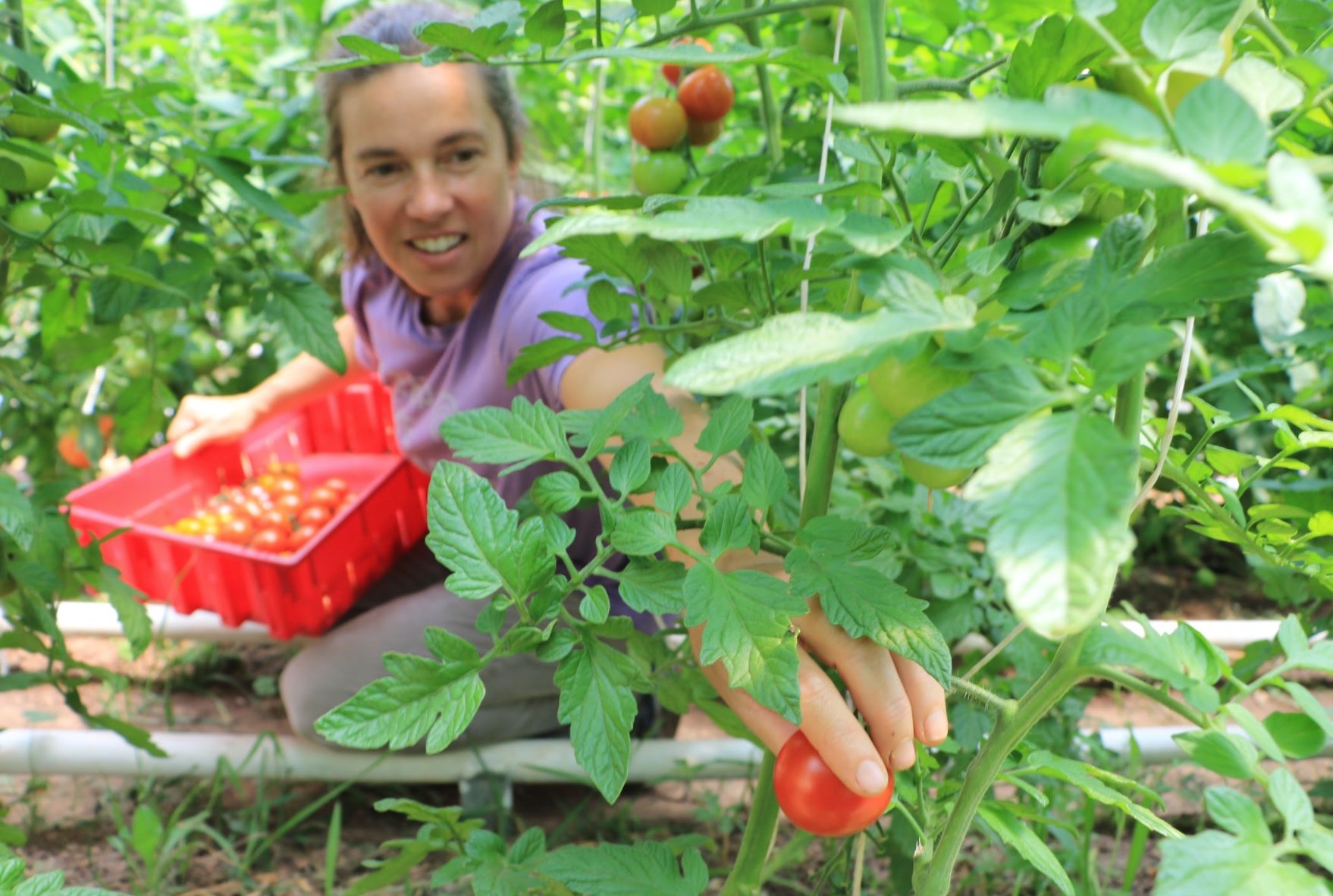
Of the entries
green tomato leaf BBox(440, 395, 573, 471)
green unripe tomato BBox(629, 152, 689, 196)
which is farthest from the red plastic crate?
green tomato leaf BBox(440, 395, 573, 471)

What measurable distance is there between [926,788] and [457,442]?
445 millimetres

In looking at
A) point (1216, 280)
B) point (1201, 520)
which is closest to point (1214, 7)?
point (1216, 280)

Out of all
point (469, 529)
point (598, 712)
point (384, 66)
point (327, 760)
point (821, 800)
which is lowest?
point (327, 760)

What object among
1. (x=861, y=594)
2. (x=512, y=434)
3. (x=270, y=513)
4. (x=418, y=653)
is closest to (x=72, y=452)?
(x=270, y=513)

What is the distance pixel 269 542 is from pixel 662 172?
101 centimetres

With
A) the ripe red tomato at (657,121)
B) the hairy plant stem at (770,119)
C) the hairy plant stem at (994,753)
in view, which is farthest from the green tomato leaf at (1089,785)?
the ripe red tomato at (657,121)

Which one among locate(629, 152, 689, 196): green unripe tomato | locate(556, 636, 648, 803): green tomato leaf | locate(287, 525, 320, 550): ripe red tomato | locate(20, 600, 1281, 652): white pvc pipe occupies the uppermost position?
locate(629, 152, 689, 196): green unripe tomato

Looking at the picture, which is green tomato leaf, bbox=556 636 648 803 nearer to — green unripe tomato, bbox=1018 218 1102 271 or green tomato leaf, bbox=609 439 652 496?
green tomato leaf, bbox=609 439 652 496

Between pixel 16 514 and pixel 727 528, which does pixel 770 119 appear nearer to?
pixel 727 528

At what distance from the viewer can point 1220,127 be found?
33 centimetres

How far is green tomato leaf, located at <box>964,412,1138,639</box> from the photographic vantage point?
0.34 m

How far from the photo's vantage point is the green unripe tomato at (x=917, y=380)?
50 centimetres

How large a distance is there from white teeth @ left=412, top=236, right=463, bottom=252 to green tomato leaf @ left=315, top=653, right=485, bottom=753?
3.49ft

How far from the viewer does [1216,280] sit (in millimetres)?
443
